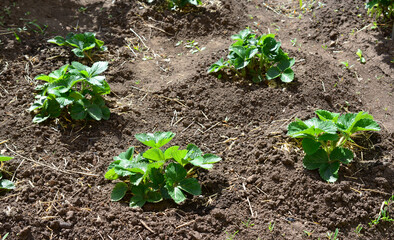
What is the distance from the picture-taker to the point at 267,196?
304 centimetres

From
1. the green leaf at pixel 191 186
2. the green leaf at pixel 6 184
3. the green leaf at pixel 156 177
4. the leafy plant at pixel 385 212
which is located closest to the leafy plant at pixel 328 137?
the leafy plant at pixel 385 212

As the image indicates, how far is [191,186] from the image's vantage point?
294 cm

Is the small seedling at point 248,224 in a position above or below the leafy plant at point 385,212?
below

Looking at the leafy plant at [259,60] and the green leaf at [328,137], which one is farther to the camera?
the leafy plant at [259,60]

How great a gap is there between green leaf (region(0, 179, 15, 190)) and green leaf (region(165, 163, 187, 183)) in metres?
1.13

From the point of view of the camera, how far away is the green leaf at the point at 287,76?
3.81 m

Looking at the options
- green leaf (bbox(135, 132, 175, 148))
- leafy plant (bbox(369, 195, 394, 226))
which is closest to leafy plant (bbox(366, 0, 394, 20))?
leafy plant (bbox(369, 195, 394, 226))

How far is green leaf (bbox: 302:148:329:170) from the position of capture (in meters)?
3.12

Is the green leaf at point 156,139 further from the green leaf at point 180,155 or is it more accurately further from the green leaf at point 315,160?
the green leaf at point 315,160

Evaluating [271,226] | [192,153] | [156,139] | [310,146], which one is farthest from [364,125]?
[156,139]

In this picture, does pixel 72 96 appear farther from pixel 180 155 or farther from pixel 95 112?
pixel 180 155

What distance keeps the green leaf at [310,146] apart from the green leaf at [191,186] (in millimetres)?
849

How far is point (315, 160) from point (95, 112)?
1826 mm

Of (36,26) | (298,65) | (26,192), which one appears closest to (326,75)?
(298,65)
